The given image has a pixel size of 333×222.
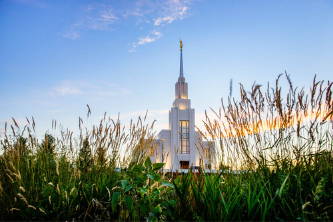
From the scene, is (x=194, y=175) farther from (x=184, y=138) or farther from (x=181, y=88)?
(x=181, y=88)

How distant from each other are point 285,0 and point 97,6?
480 cm

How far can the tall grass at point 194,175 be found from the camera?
4.96 ft

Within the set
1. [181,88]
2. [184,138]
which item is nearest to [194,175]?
[184,138]

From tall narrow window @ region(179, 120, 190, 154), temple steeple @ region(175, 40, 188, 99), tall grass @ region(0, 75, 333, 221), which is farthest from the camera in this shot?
temple steeple @ region(175, 40, 188, 99)

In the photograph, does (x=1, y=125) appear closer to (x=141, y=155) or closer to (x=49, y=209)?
(x=49, y=209)

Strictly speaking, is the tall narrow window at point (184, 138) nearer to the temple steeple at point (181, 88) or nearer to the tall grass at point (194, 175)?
the temple steeple at point (181, 88)

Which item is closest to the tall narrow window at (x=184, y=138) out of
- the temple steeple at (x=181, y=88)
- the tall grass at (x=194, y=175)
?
the temple steeple at (x=181, y=88)

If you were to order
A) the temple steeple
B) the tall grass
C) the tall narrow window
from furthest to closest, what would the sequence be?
the temple steeple
the tall narrow window
the tall grass

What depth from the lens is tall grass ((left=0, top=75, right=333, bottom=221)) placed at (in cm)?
151

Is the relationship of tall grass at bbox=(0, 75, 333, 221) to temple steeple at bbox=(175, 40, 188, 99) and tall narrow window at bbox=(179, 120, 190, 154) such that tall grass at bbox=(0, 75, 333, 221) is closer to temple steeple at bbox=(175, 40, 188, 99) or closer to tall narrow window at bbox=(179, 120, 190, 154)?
tall narrow window at bbox=(179, 120, 190, 154)

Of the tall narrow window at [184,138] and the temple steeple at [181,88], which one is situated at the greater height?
the temple steeple at [181,88]

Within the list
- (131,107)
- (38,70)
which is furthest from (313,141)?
(131,107)

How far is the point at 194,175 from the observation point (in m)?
2.13

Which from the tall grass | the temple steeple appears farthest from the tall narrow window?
the tall grass
